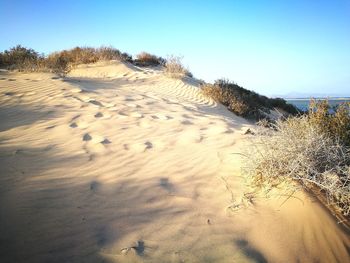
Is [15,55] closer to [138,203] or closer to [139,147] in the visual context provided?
[139,147]

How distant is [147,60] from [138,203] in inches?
570

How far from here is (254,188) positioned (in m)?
3.25

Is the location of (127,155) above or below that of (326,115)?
below

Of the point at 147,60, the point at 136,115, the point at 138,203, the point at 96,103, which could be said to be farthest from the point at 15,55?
the point at 138,203

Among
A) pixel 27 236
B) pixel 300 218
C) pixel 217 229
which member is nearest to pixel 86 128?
pixel 27 236

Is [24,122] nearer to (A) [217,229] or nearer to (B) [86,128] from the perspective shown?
(B) [86,128]

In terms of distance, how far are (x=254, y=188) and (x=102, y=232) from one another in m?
1.73

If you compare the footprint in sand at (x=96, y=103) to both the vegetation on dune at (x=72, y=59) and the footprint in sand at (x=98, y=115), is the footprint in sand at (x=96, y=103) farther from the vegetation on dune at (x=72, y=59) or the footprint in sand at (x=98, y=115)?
the vegetation on dune at (x=72, y=59)

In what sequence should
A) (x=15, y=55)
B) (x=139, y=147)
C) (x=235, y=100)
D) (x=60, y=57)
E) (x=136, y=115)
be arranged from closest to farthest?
1. (x=139, y=147)
2. (x=136, y=115)
3. (x=235, y=100)
4. (x=15, y=55)
5. (x=60, y=57)

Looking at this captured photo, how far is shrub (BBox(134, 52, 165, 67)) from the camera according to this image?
16.2 m

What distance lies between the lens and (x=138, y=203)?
2986 millimetres

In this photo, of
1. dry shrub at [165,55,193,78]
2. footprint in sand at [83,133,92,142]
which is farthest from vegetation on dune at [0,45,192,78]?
footprint in sand at [83,133,92,142]

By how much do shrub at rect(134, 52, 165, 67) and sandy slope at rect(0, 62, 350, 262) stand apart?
36.7 feet

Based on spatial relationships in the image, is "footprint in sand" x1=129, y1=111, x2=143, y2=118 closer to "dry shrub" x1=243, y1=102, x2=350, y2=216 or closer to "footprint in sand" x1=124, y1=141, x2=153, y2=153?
"footprint in sand" x1=124, y1=141, x2=153, y2=153
